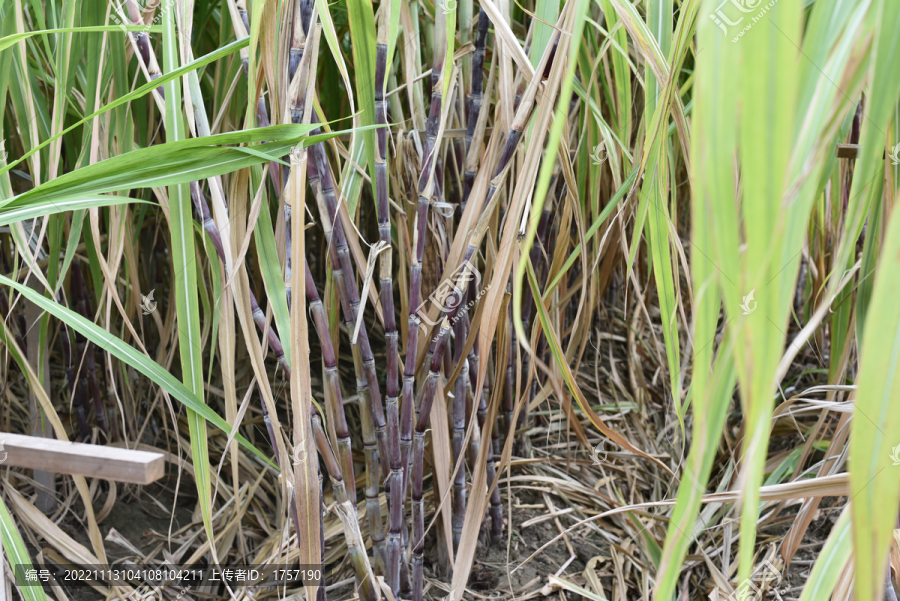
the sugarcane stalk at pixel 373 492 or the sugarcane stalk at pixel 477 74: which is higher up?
the sugarcane stalk at pixel 477 74

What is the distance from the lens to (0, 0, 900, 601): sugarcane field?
16 centimetres

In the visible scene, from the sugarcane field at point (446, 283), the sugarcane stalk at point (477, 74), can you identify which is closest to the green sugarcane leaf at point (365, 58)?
the sugarcane field at point (446, 283)

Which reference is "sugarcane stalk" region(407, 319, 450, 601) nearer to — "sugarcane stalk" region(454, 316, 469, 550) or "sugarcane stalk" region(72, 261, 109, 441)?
"sugarcane stalk" region(454, 316, 469, 550)

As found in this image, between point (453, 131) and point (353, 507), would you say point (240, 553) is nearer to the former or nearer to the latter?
point (353, 507)

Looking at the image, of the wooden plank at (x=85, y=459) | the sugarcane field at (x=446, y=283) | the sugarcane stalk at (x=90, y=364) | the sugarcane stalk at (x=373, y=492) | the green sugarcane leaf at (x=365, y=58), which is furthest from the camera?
the sugarcane stalk at (x=90, y=364)

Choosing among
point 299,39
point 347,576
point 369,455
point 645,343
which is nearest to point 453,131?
point 299,39

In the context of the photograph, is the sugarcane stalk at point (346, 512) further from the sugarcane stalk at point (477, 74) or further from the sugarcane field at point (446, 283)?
the sugarcane stalk at point (477, 74)

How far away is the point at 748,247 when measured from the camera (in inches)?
5.7

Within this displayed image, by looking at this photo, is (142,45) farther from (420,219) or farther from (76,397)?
(76,397)

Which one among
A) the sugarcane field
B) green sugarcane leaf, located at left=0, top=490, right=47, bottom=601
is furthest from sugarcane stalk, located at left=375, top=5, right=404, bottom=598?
green sugarcane leaf, located at left=0, top=490, right=47, bottom=601

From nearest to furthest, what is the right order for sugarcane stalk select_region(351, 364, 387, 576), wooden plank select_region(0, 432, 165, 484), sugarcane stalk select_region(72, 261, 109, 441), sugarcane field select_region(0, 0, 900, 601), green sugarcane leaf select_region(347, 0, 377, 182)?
sugarcane field select_region(0, 0, 900, 601)
wooden plank select_region(0, 432, 165, 484)
green sugarcane leaf select_region(347, 0, 377, 182)
sugarcane stalk select_region(351, 364, 387, 576)
sugarcane stalk select_region(72, 261, 109, 441)

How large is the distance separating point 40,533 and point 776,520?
84cm

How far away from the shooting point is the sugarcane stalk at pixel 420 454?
18.7 inches

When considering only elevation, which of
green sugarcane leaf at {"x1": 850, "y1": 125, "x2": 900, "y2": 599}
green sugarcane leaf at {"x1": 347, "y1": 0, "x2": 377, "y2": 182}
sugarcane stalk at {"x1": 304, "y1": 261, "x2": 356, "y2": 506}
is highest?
green sugarcane leaf at {"x1": 347, "y1": 0, "x2": 377, "y2": 182}
